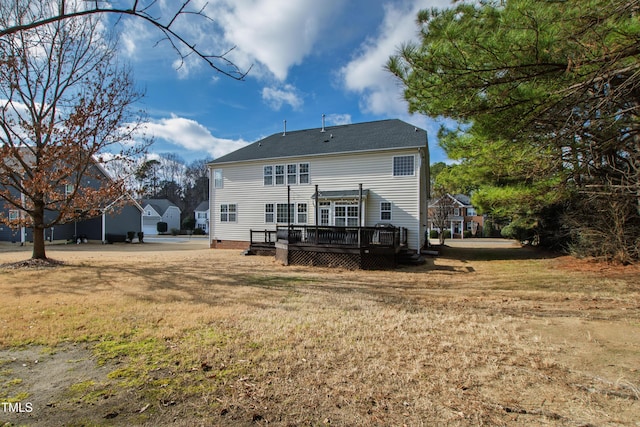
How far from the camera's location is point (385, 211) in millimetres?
16281

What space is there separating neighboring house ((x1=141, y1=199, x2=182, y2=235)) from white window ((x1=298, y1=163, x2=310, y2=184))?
129 ft

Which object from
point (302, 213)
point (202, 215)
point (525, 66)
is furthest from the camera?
point (202, 215)

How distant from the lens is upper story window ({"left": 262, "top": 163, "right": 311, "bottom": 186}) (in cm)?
1862

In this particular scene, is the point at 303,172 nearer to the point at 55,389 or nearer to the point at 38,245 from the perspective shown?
the point at 38,245

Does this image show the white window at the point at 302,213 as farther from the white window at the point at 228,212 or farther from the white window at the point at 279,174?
the white window at the point at 228,212

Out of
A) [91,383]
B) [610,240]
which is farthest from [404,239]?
[91,383]

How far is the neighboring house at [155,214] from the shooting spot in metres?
49.8

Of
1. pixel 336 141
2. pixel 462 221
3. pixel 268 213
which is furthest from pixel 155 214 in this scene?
pixel 462 221

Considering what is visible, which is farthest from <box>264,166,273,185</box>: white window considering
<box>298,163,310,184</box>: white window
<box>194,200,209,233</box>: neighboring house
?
<box>194,200,209,233</box>: neighboring house

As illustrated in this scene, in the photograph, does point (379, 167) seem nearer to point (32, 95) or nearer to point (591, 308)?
point (591, 308)

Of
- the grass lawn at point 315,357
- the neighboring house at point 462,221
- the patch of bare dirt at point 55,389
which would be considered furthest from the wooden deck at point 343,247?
the neighboring house at point 462,221

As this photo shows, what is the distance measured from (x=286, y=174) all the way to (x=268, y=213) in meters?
2.54

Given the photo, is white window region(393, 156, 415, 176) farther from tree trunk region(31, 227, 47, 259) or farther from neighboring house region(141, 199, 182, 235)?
neighboring house region(141, 199, 182, 235)

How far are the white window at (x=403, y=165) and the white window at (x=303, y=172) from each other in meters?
5.00
